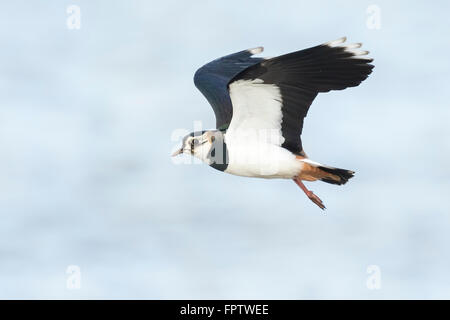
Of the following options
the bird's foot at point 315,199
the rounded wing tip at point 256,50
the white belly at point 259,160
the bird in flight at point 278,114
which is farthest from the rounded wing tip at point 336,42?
the rounded wing tip at point 256,50

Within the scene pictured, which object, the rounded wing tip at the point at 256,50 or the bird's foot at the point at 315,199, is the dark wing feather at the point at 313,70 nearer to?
the bird's foot at the point at 315,199

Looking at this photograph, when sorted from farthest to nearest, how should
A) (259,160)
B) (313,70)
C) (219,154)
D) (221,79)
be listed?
(221,79)
(219,154)
(259,160)
(313,70)

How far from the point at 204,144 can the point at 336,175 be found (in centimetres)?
195

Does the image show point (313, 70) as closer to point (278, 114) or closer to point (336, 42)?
point (336, 42)

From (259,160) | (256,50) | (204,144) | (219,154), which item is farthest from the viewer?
(256,50)

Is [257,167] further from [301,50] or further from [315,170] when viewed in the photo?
[301,50]

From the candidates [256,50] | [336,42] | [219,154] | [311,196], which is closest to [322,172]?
[311,196]

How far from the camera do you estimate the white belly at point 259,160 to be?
1382cm

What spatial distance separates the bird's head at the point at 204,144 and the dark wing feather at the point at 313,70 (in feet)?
3.78

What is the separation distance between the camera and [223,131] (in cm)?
1427

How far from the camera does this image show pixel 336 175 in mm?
14031
